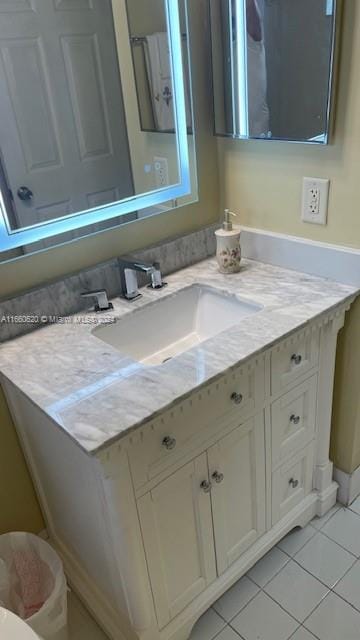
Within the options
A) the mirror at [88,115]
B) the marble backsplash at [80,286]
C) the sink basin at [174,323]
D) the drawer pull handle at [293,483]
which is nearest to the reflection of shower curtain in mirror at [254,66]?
the mirror at [88,115]

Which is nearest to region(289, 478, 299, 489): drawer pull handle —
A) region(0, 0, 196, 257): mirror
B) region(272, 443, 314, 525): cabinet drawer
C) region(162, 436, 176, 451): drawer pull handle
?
region(272, 443, 314, 525): cabinet drawer

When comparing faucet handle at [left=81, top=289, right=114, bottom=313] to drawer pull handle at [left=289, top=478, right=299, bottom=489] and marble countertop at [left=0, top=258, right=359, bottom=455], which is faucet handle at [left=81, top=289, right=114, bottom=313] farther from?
drawer pull handle at [left=289, top=478, right=299, bottom=489]

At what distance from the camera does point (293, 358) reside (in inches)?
50.3

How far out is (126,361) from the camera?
110cm

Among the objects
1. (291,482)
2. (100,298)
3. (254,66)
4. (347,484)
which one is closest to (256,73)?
(254,66)

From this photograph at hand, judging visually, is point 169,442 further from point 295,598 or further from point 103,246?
point 295,598

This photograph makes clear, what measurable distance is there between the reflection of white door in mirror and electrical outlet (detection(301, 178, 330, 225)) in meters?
0.49

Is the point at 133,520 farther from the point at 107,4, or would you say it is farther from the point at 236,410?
the point at 107,4

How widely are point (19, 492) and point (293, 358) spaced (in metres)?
0.85

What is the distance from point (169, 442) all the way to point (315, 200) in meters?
0.74

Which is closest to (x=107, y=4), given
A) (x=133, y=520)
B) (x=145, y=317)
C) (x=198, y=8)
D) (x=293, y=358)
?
(x=198, y=8)

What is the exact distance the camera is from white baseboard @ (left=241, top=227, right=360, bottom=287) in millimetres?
1316

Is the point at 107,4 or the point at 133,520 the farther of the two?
the point at 107,4

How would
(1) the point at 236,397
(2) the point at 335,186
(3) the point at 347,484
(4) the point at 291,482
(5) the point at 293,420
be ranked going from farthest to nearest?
(3) the point at 347,484, (4) the point at 291,482, (5) the point at 293,420, (2) the point at 335,186, (1) the point at 236,397
